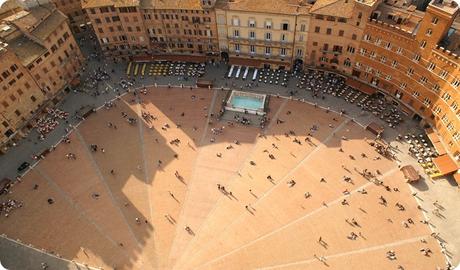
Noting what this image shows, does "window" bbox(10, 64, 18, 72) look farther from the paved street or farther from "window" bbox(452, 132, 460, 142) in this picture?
"window" bbox(452, 132, 460, 142)

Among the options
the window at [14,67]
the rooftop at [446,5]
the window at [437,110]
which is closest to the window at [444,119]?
the window at [437,110]

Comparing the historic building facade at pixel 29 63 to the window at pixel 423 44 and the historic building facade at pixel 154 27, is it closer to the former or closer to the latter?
the historic building facade at pixel 154 27

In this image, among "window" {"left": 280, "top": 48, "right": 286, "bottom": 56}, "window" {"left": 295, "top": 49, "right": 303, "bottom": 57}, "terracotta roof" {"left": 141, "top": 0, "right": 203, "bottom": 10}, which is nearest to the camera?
"terracotta roof" {"left": 141, "top": 0, "right": 203, "bottom": 10}

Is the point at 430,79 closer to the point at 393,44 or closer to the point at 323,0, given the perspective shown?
the point at 393,44

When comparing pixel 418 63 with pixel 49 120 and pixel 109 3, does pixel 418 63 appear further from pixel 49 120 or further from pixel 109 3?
pixel 49 120

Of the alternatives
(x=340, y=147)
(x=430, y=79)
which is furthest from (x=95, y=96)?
(x=430, y=79)

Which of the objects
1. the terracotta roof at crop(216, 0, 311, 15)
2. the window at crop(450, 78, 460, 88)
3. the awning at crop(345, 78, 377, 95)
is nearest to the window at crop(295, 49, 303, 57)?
the terracotta roof at crop(216, 0, 311, 15)

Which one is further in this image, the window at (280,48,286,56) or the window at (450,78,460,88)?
the window at (280,48,286,56)
